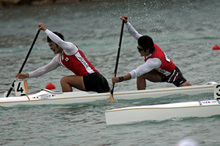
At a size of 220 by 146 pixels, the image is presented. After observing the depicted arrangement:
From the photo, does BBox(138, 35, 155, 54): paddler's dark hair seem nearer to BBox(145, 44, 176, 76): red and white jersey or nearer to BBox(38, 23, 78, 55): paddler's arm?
BBox(145, 44, 176, 76): red and white jersey

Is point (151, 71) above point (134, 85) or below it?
above

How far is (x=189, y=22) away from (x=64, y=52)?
1433cm

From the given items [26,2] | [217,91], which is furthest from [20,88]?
[26,2]

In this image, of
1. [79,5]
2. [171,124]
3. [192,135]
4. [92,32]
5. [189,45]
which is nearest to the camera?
[192,135]

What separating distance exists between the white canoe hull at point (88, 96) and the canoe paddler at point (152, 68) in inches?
8.1

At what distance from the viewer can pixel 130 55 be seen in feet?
52.3

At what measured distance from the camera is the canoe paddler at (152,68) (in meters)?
8.28

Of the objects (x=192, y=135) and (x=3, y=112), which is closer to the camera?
(x=192, y=135)

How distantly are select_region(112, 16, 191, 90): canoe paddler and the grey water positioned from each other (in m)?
0.39

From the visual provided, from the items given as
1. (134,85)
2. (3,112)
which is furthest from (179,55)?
(3,112)

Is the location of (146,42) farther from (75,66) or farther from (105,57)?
(105,57)

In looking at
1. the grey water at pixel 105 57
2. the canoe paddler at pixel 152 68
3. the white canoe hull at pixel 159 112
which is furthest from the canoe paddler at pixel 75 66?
the white canoe hull at pixel 159 112

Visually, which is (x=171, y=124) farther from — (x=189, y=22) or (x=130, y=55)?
(x=189, y=22)

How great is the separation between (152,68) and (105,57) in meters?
7.59
